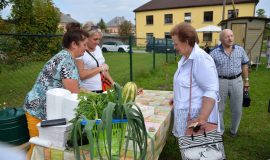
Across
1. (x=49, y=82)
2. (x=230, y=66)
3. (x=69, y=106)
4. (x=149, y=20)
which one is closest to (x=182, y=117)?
(x=69, y=106)

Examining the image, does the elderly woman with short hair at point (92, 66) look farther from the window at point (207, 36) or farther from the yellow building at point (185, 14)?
the window at point (207, 36)

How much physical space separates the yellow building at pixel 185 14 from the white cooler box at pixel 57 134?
3364 cm

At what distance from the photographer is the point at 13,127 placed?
89.0 inches

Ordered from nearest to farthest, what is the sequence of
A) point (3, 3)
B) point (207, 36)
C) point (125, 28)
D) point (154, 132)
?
point (154, 132), point (3, 3), point (207, 36), point (125, 28)

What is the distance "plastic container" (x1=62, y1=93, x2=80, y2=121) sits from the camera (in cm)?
182

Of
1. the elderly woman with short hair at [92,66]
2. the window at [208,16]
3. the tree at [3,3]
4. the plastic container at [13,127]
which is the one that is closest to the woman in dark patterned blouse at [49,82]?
the plastic container at [13,127]

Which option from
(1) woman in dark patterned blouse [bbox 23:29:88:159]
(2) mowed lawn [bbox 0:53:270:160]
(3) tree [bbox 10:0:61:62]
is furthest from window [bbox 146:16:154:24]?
(1) woman in dark patterned blouse [bbox 23:29:88:159]

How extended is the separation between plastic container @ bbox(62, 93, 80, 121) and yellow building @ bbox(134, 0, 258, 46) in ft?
110

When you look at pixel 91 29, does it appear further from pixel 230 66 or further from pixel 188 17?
pixel 188 17

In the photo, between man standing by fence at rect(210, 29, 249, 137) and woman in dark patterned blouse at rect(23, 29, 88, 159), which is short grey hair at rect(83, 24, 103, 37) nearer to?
woman in dark patterned blouse at rect(23, 29, 88, 159)

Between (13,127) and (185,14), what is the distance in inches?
1560

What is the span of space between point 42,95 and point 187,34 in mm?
1415

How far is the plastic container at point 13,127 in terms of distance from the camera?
2.24 meters

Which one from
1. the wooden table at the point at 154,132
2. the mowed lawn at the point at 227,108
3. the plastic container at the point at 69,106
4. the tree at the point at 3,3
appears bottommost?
the mowed lawn at the point at 227,108
